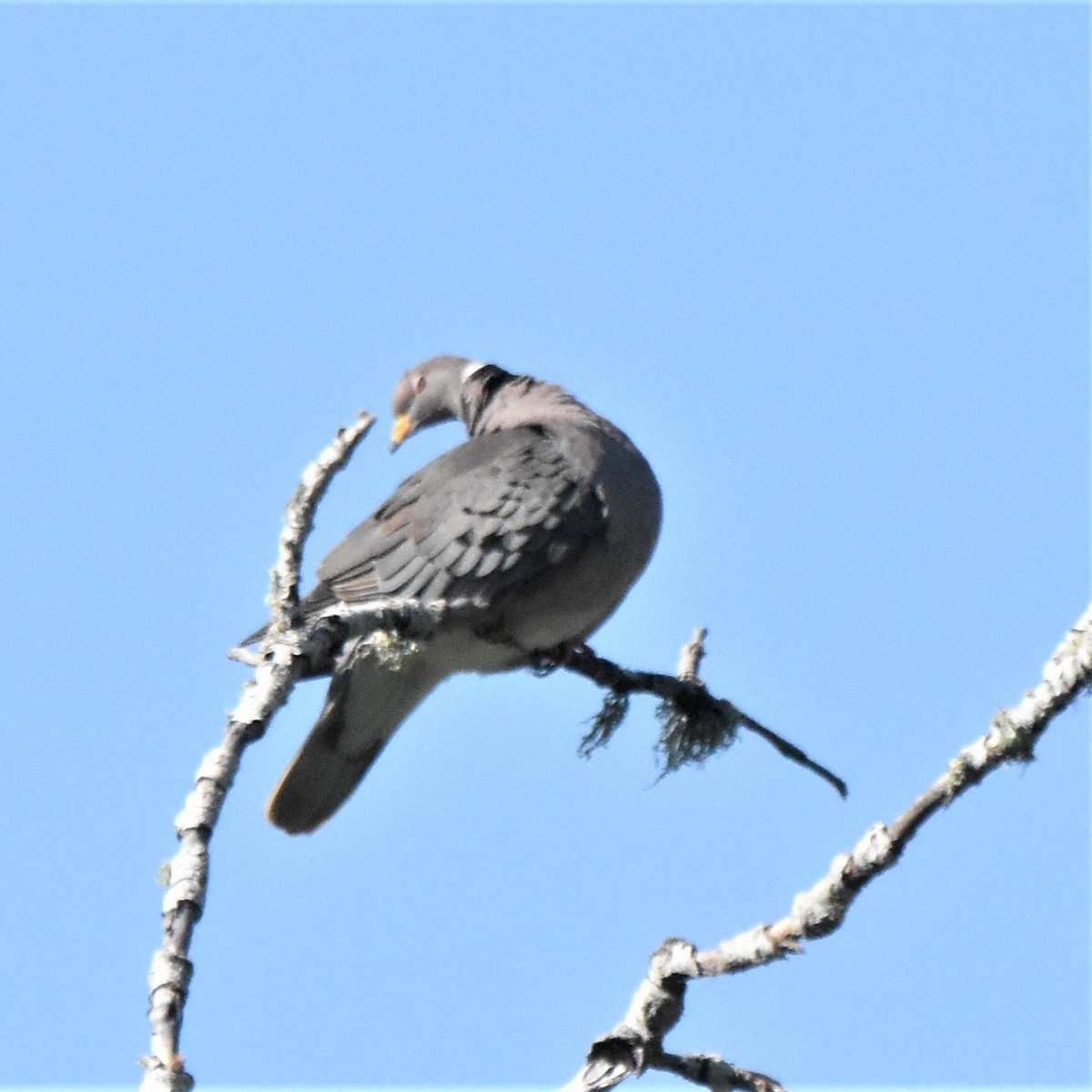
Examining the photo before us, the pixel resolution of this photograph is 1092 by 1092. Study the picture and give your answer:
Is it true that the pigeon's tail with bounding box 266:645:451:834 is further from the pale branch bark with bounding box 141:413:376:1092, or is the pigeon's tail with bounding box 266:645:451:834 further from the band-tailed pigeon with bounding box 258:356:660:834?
the pale branch bark with bounding box 141:413:376:1092

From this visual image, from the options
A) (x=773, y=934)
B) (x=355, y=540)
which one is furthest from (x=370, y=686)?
(x=773, y=934)

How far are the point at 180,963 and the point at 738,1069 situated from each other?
3.67 ft

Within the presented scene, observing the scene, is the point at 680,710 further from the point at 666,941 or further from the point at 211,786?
the point at 211,786

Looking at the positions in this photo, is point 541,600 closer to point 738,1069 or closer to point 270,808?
point 270,808

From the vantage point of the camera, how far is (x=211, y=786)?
9.20ft

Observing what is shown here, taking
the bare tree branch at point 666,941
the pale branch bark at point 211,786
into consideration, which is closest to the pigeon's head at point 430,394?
the bare tree branch at point 666,941

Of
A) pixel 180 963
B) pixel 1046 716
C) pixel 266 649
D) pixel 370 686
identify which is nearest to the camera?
pixel 180 963

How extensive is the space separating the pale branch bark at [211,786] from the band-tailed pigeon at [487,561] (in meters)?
1.60

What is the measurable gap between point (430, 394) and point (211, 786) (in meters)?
3.42

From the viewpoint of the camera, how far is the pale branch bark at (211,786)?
250 centimetres

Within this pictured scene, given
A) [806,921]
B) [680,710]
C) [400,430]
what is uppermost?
[400,430]

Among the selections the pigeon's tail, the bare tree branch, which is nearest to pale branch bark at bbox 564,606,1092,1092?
the bare tree branch

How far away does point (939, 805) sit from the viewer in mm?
2879

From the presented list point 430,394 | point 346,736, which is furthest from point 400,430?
point 346,736
